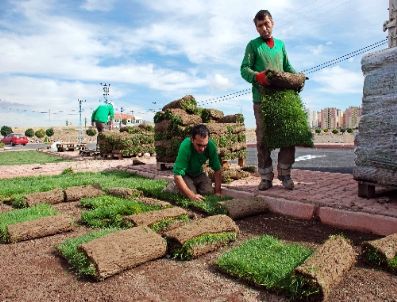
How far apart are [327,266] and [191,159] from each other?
301cm

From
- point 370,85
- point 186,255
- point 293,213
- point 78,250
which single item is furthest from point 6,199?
point 370,85

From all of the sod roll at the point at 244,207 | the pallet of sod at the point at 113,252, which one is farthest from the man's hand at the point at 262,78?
the pallet of sod at the point at 113,252

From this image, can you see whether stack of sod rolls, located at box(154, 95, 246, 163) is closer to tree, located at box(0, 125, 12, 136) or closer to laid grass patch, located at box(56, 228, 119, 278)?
laid grass patch, located at box(56, 228, 119, 278)

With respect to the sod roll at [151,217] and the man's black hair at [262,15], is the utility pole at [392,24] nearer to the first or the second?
the man's black hair at [262,15]

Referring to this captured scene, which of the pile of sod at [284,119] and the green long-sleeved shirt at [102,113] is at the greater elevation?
the green long-sleeved shirt at [102,113]

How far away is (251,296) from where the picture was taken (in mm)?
2383

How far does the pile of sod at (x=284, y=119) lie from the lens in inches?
193

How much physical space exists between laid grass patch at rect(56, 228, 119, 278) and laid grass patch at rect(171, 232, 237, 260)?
0.70m

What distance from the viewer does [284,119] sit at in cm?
491

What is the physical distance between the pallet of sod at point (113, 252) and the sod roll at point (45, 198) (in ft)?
6.82

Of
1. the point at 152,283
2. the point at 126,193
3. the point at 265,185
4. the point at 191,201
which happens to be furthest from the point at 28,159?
the point at 152,283

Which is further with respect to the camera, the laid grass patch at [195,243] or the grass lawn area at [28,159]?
the grass lawn area at [28,159]

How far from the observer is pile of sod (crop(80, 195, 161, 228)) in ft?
13.2

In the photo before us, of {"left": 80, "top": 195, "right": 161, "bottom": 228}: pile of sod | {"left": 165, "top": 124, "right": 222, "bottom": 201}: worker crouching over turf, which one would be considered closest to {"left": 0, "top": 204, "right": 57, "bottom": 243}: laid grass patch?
{"left": 80, "top": 195, "right": 161, "bottom": 228}: pile of sod
